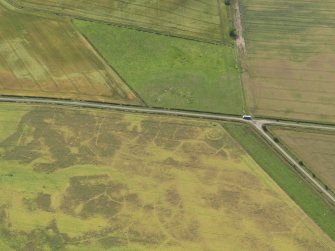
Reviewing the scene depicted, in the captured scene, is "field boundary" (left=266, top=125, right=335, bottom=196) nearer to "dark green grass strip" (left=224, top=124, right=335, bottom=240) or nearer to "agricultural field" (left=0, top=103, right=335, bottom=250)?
"dark green grass strip" (left=224, top=124, right=335, bottom=240)

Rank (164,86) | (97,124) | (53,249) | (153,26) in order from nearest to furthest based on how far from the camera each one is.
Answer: (53,249)
(97,124)
(164,86)
(153,26)

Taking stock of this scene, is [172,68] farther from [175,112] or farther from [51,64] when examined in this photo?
[51,64]

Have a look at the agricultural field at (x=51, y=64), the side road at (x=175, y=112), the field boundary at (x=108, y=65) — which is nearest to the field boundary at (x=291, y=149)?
the side road at (x=175, y=112)

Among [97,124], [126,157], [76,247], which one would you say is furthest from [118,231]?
[97,124]

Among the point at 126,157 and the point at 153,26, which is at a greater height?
the point at 153,26

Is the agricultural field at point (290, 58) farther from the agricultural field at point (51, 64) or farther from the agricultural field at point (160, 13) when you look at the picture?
the agricultural field at point (51, 64)

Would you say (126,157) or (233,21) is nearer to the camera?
(126,157)

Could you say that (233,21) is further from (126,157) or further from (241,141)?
(126,157)
